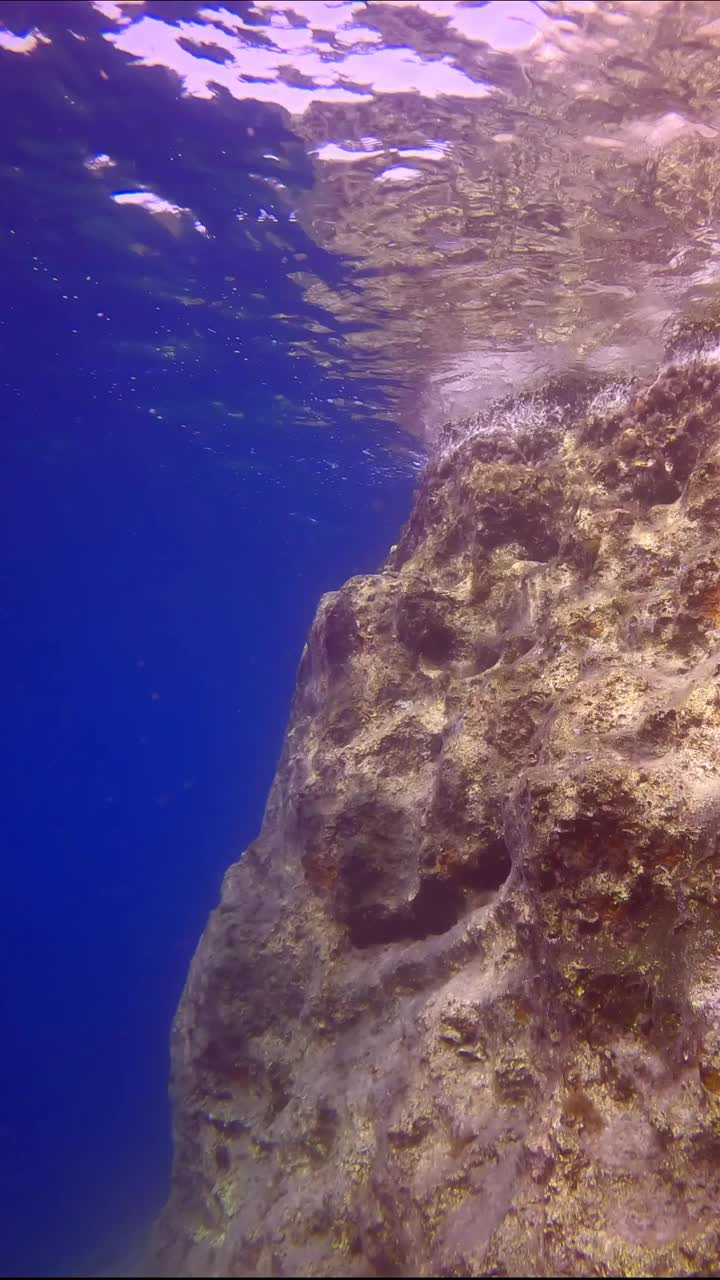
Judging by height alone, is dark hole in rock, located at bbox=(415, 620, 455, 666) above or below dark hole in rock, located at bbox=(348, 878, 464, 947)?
above

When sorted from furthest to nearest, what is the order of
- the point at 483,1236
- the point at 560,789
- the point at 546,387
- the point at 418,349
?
the point at 418,349 < the point at 546,387 < the point at 560,789 < the point at 483,1236

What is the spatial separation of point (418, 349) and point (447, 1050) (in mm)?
14206

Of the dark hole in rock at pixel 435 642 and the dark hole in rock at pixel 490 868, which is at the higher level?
the dark hole in rock at pixel 435 642

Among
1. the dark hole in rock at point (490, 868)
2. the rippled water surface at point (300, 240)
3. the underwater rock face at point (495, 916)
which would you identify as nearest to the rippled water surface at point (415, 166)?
the rippled water surface at point (300, 240)

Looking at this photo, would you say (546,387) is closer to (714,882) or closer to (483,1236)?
(714,882)

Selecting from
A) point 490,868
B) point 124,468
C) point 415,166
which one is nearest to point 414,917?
point 490,868

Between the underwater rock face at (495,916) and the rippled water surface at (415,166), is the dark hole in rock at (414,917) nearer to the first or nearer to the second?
the underwater rock face at (495,916)

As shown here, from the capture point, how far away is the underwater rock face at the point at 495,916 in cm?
341

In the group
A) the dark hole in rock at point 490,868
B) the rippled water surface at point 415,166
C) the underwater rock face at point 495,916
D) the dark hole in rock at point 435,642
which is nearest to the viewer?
the underwater rock face at point 495,916

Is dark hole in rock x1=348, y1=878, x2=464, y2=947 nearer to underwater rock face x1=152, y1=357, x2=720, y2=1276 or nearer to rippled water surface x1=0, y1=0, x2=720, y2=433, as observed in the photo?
underwater rock face x1=152, y1=357, x2=720, y2=1276

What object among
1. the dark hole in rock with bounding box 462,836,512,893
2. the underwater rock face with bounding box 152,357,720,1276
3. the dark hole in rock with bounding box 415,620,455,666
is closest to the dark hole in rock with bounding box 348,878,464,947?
the underwater rock face with bounding box 152,357,720,1276

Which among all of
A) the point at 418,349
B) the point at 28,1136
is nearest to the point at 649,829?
the point at 418,349

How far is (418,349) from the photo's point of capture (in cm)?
1556

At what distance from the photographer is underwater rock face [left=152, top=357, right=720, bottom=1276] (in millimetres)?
3406
